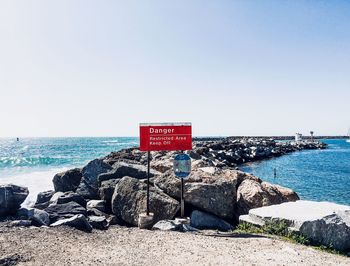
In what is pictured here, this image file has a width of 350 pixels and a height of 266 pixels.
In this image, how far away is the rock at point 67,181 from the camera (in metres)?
16.6

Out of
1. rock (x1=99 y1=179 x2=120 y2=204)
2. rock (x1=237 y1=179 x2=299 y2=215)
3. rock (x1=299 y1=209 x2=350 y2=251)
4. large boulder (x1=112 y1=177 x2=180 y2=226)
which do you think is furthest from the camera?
rock (x1=99 y1=179 x2=120 y2=204)


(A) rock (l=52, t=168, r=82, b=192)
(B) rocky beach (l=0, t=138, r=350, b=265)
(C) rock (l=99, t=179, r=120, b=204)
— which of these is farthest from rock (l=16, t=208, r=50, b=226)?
(A) rock (l=52, t=168, r=82, b=192)

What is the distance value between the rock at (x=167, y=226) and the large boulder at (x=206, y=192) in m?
1.59

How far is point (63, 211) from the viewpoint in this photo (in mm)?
11688

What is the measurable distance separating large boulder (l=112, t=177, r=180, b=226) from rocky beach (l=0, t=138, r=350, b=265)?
34 millimetres

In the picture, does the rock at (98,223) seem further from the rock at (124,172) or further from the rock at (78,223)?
the rock at (124,172)

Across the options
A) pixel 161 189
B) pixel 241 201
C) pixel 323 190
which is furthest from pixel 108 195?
pixel 323 190

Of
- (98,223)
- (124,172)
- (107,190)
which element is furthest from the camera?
(124,172)

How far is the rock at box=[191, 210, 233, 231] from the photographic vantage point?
Answer: 11.4 metres

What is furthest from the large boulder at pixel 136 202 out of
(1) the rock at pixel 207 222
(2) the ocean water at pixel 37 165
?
(2) the ocean water at pixel 37 165

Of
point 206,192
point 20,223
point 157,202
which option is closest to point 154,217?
point 157,202

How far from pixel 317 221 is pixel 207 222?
140 inches

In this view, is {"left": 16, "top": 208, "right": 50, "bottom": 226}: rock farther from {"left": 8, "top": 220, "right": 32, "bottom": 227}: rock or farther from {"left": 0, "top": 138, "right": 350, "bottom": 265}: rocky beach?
{"left": 8, "top": 220, "right": 32, "bottom": 227}: rock

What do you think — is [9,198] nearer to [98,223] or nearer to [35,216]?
[35,216]
